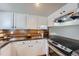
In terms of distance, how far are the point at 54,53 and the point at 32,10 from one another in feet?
1.85

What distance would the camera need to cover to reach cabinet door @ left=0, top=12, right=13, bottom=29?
136 centimetres

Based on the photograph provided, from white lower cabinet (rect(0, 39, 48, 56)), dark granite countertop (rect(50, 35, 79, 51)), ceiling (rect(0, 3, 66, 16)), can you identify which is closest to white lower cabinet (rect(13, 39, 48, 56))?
white lower cabinet (rect(0, 39, 48, 56))

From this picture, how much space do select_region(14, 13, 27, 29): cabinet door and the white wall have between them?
1.06 feet

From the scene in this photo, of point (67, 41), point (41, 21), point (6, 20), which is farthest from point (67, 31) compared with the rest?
point (6, 20)

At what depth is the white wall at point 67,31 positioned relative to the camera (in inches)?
52.0

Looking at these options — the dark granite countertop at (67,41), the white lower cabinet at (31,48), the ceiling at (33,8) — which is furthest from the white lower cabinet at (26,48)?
the ceiling at (33,8)

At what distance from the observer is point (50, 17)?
1423mm

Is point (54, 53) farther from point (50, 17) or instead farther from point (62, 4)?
point (62, 4)

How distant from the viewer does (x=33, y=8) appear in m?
1.39

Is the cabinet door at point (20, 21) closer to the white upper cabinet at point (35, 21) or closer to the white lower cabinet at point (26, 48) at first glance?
the white upper cabinet at point (35, 21)

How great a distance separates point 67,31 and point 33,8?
0.47 meters

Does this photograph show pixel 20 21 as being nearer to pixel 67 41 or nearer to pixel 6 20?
pixel 6 20

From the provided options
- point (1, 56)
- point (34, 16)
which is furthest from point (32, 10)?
point (1, 56)

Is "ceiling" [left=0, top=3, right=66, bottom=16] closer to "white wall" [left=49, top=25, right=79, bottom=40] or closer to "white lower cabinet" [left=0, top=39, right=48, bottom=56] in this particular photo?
"white wall" [left=49, top=25, right=79, bottom=40]
